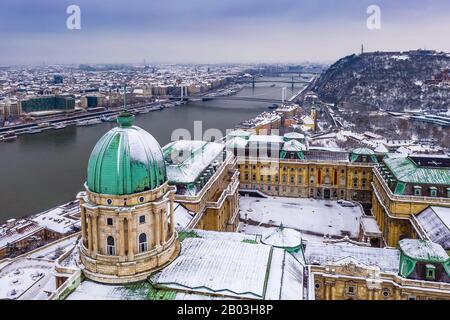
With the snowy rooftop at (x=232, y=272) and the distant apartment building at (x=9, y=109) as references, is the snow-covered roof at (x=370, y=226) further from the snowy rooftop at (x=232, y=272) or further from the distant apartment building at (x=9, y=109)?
the distant apartment building at (x=9, y=109)

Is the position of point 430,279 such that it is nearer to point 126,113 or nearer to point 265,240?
point 265,240

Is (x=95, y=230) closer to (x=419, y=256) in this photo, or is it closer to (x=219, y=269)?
(x=219, y=269)

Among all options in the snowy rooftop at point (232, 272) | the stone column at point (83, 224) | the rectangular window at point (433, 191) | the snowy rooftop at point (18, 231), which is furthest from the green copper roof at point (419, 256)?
the snowy rooftop at point (18, 231)

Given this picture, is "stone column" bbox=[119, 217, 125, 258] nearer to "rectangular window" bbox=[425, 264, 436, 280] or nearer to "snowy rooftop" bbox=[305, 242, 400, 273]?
"snowy rooftop" bbox=[305, 242, 400, 273]

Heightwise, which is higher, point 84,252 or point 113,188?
point 113,188

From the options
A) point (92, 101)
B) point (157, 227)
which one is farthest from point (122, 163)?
point (92, 101)

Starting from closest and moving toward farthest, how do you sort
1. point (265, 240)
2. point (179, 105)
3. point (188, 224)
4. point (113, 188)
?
point (113, 188), point (265, 240), point (188, 224), point (179, 105)
